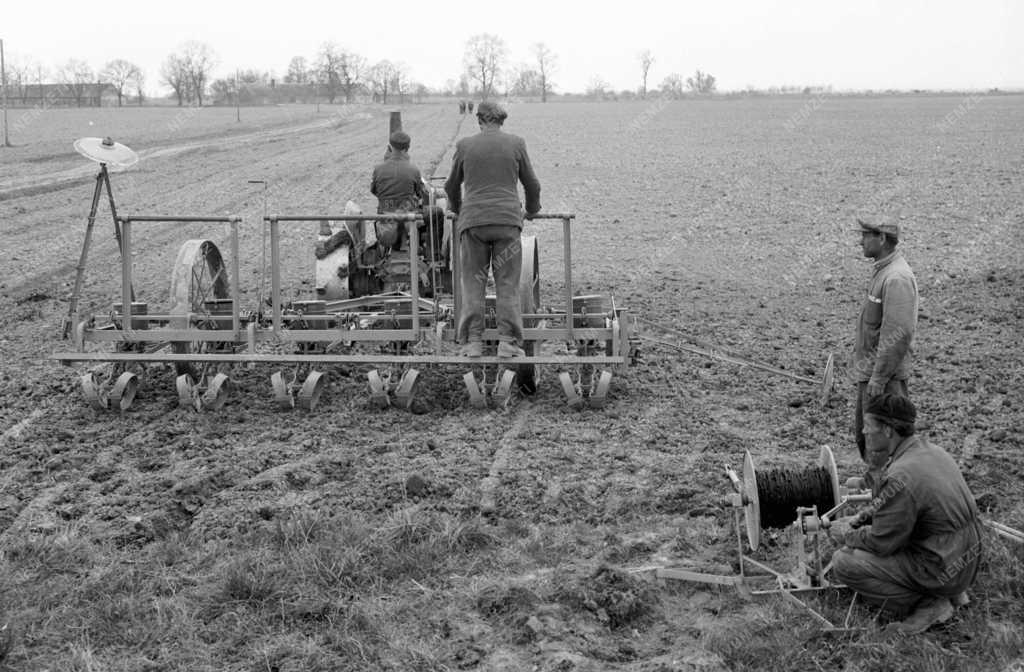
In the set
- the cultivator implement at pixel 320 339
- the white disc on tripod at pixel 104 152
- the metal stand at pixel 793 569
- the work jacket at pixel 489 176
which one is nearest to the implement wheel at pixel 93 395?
the cultivator implement at pixel 320 339

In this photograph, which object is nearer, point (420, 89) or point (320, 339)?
point (320, 339)

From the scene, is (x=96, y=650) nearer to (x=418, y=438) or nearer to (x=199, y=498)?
(x=199, y=498)

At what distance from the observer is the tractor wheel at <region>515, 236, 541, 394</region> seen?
9320 mm

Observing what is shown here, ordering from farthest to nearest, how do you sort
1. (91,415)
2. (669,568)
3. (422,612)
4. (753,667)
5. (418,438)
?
(91,415), (418,438), (669,568), (422,612), (753,667)

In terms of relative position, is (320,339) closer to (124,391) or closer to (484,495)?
(124,391)

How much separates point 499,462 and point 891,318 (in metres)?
2.68

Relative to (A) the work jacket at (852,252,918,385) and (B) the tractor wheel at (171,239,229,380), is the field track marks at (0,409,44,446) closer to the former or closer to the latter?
(B) the tractor wheel at (171,239,229,380)

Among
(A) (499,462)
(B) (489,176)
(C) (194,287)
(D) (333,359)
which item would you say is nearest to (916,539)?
(A) (499,462)

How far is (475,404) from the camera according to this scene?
8969mm

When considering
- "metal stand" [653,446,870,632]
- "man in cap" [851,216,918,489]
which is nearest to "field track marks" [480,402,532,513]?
"metal stand" [653,446,870,632]

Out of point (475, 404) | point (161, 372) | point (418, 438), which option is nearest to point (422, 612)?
point (418, 438)

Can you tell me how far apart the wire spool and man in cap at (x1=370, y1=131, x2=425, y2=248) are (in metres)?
6.06

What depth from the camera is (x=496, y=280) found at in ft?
30.3

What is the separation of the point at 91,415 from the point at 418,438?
2.64m
